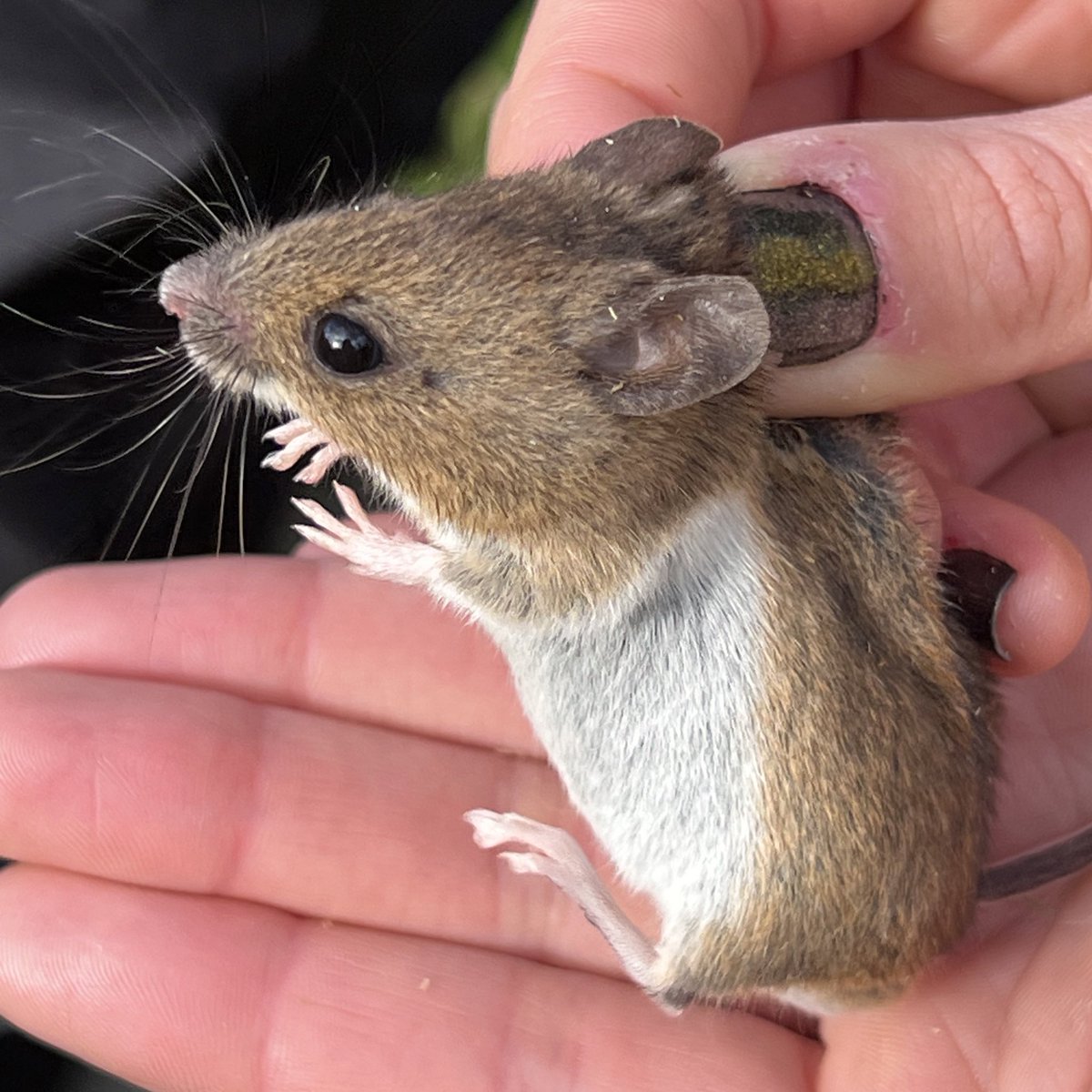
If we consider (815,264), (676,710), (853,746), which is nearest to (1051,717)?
(853,746)

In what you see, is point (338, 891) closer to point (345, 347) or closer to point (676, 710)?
point (676, 710)

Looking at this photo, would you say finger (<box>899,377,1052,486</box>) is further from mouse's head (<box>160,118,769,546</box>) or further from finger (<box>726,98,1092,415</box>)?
mouse's head (<box>160,118,769,546</box>)

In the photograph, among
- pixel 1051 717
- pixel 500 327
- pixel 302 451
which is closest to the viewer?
pixel 500 327

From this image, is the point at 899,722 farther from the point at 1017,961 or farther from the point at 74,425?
the point at 74,425

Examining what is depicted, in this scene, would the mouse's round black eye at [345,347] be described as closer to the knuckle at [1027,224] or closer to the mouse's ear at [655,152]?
the mouse's ear at [655,152]

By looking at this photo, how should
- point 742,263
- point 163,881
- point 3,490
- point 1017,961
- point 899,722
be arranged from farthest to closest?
point 3,490, point 163,881, point 1017,961, point 899,722, point 742,263

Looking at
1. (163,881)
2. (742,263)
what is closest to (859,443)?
(742,263)

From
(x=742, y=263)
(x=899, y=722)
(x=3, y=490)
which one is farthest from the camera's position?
(x=3, y=490)
